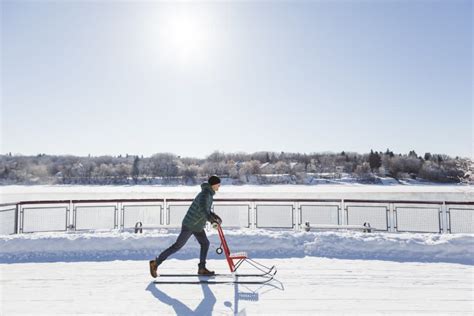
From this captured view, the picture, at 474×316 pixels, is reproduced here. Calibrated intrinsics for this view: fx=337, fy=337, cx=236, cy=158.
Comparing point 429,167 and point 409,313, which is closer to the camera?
point 409,313

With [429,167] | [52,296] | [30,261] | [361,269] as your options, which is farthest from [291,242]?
[429,167]

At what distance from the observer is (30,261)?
24.3 ft

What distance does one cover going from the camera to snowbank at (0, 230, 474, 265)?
300 inches

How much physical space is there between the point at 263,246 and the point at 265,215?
3.54 meters

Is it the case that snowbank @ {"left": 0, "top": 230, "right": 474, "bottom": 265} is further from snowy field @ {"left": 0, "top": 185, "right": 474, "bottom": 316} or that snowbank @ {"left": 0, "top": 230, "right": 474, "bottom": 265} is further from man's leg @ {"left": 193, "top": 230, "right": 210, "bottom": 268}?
man's leg @ {"left": 193, "top": 230, "right": 210, "bottom": 268}

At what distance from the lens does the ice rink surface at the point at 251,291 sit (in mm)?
4711

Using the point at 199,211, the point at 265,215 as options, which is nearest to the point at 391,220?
the point at 265,215

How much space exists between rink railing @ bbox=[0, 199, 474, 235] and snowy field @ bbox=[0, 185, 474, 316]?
194 cm

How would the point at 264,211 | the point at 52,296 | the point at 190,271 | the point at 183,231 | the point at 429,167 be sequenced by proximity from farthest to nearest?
the point at 429,167, the point at 264,211, the point at 190,271, the point at 183,231, the point at 52,296

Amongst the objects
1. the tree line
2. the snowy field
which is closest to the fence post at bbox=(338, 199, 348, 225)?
the snowy field

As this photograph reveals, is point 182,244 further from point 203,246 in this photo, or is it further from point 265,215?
point 265,215

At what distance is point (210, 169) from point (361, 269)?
114 metres

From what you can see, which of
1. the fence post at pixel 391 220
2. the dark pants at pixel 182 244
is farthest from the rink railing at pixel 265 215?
the dark pants at pixel 182 244

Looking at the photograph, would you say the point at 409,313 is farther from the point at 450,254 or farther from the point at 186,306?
the point at 450,254
